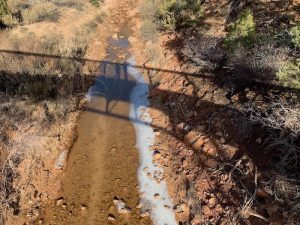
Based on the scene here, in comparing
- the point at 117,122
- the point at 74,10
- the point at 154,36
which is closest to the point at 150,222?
the point at 117,122

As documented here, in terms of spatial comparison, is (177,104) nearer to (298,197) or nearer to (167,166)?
(167,166)

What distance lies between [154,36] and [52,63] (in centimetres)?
454

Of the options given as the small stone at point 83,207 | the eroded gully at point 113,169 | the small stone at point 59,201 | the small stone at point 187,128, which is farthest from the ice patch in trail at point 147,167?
the small stone at point 59,201

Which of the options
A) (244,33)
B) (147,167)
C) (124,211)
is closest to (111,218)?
(124,211)

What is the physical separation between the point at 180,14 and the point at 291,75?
25.9ft

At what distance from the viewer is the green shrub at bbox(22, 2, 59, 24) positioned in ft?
49.5

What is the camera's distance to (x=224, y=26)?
11.8m

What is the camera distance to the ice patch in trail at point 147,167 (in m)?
7.28

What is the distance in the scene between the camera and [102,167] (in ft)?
27.7

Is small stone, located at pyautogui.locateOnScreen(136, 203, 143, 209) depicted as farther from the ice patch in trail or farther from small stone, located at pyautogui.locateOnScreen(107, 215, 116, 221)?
small stone, located at pyautogui.locateOnScreen(107, 215, 116, 221)

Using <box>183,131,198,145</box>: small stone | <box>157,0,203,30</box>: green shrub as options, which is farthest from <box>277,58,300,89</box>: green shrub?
<box>157,0,203,30</box>: green shrub

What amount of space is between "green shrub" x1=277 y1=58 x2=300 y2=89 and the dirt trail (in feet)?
13.2

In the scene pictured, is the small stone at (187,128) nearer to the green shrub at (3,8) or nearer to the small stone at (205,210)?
the small stone at (205,210)

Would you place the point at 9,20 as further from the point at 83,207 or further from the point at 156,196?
the point at 156,196
